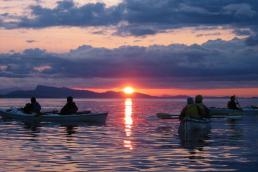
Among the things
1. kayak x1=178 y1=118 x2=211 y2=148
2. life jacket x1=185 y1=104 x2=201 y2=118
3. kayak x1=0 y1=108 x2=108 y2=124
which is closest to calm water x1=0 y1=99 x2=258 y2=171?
kayak x1=178 y1=118 x2=211 y2=148

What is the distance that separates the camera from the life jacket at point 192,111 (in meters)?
29.9

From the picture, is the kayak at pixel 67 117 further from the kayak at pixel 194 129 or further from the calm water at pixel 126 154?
the calm water at pixel 126 154

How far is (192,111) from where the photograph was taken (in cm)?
2991

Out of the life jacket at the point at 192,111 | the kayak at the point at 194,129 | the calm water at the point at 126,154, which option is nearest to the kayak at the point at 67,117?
the kayak at the point at 194,129

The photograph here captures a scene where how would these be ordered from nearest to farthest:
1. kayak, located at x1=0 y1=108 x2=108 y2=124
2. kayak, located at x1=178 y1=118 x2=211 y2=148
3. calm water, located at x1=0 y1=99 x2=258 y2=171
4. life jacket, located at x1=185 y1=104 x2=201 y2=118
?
calm water, located at x1=0 y1=99 x2=258 y2=171
kayak, located at x1=178 y1=118 x2=211 y2=148
life jacket, located at x1=185 y1=104 x2=201 y2=118
kayak, located at x1=0 y1=108 x2=108 y2=124

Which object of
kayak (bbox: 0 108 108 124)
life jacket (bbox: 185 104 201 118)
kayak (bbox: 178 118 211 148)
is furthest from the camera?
kayak (bbox: 0 108 108 124)

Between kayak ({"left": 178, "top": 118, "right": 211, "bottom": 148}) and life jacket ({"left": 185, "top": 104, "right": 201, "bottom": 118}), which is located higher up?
life jacket ({"left": 185, "top": 104, "right": 201, "bottom": 118})

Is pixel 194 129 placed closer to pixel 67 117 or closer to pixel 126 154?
pixel 126 154

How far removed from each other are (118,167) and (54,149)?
5772mm

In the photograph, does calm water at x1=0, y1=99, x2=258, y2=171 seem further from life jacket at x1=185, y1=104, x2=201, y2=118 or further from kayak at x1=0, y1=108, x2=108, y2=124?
kayak at x1=0, y1=108, x2=108, y2=124

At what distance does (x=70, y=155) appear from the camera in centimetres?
1952

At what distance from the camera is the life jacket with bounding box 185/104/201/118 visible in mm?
29922

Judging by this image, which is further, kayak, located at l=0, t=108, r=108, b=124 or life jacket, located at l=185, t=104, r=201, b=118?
kayak, located at l=0, t=108, r=108, b=124

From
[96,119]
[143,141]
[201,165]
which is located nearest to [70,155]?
[201,165]
